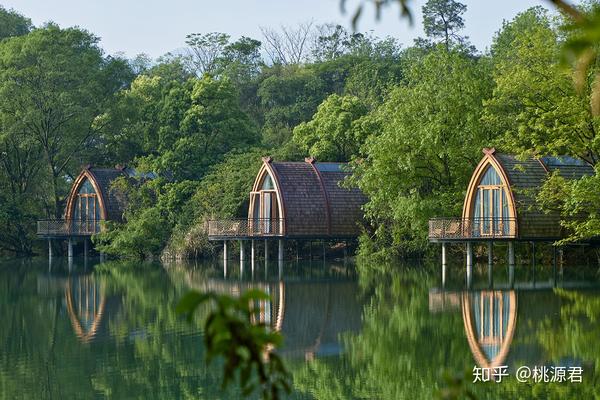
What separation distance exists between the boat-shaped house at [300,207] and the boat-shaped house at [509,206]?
6971 millimetres

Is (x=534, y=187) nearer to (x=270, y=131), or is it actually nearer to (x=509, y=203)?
(x=509, y=203)

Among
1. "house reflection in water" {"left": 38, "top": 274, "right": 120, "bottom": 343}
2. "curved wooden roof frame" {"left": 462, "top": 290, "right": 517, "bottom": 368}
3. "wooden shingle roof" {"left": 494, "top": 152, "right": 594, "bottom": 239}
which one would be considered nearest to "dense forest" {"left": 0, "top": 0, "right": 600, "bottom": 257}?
"wooden shingle roof" {"left": 494, "top": 152, "right": 594, "bottom": 239}

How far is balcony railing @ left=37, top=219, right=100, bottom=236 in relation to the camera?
1850 inches

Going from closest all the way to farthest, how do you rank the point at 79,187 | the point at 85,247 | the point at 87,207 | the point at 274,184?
the point at 274,184
the point at 87,207
the point at 85,247
the point at 79,187

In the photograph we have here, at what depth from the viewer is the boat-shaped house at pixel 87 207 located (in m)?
47.2

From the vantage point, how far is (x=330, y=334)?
19984mm

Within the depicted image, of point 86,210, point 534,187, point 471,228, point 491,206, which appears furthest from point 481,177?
point 86,210

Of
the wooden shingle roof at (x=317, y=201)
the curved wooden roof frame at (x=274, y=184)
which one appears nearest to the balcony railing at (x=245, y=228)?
the curved wooden roof frame at (x=274, y=184)

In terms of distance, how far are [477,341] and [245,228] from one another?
76.5ft

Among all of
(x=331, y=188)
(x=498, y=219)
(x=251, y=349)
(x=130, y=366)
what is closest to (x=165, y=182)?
(x=331, y=188)

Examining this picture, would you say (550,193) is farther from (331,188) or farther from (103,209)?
(103,209)

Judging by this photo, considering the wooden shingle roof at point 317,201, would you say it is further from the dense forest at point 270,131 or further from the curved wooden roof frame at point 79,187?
the curved wooden roof frame at point 79,187

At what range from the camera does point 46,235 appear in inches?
1858

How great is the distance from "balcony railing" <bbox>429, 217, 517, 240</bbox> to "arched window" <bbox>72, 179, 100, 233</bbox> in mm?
18289
